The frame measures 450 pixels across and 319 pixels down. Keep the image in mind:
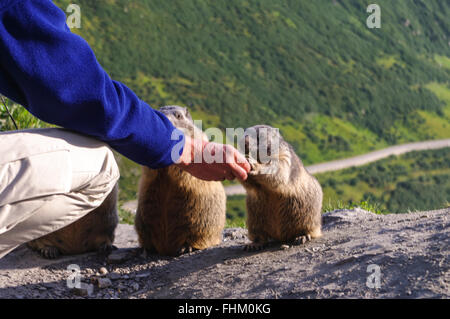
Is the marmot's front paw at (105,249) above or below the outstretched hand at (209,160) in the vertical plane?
below

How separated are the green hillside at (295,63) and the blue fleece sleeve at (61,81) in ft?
163

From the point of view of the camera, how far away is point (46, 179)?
3439mm

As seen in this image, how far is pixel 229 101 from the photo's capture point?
68062mm

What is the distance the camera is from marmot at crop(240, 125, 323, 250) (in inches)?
229

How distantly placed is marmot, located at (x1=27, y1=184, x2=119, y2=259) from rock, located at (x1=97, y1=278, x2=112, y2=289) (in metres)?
0.84

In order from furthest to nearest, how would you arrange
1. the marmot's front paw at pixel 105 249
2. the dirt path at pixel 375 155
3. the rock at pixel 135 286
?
the dirt path at pixel 375 155
the marmot's front paw at pixel 105 249
the rock at pixel 135 286

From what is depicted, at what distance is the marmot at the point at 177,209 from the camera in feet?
20.4

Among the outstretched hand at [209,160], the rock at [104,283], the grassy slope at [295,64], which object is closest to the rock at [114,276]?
the rock at [104,283]

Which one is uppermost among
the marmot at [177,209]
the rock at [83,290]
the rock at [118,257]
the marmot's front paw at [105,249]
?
the marmot at [177,209]

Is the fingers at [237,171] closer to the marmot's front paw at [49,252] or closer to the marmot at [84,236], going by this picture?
the marmot at [84,236]

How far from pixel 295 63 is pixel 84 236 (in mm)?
82933

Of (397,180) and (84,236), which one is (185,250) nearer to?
(84,236)

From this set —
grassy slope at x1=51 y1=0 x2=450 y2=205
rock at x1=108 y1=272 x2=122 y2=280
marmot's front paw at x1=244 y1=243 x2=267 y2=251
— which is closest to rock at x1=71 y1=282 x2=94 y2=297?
rock at x1=108 y1=272 x2=122 y2=280

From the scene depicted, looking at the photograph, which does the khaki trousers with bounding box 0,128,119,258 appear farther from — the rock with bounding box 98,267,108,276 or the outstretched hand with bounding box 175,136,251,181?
the rock with bounding box 98,267,108,276
